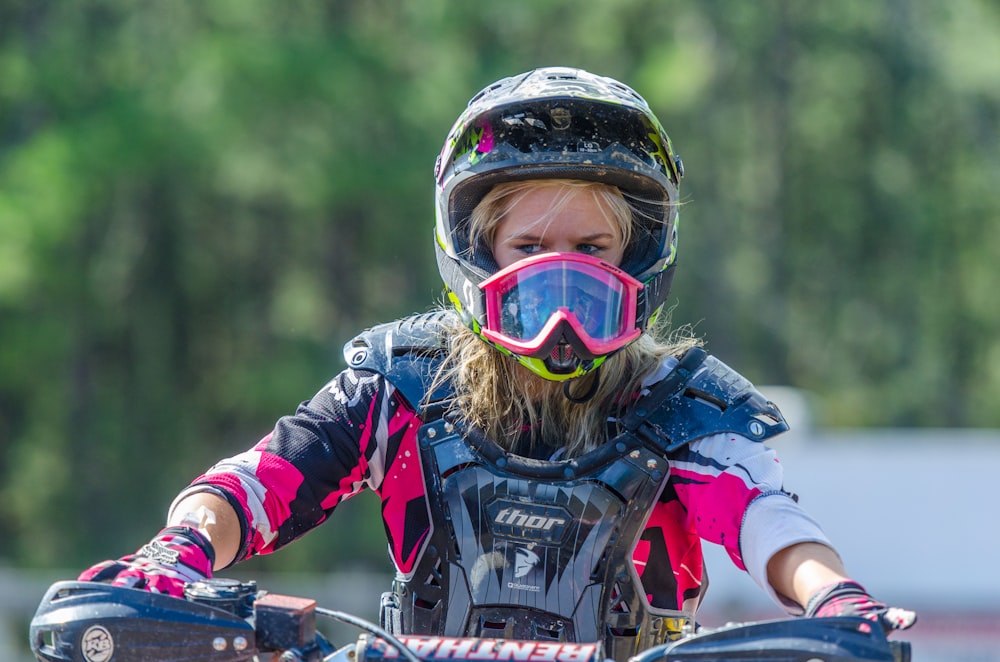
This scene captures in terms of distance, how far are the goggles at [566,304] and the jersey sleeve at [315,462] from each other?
14.9 inches

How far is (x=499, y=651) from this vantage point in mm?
2352

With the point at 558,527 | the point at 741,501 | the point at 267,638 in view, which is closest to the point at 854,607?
the point at 741,501

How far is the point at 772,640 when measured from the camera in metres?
2.21

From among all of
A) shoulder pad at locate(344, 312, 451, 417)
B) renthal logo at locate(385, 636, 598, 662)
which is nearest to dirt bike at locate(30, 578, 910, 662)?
renthal logo at locate(385, 636, 598, 662)

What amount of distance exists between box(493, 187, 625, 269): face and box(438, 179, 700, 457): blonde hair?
13mm

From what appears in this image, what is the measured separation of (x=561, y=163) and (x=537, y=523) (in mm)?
794

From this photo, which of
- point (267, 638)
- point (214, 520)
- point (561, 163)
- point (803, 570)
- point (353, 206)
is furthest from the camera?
point (353, 206)

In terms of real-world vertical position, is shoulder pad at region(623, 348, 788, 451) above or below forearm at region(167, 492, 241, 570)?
above

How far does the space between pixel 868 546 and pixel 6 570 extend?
37.3ft

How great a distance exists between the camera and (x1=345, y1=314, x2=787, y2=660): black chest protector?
291 centimetres

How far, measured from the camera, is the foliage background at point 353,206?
1588 centimetres

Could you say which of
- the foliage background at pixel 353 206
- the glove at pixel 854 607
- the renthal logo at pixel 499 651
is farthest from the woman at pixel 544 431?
the foliage background at pixel 353 206

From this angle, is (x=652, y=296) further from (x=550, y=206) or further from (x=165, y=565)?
(x=165, y=565)

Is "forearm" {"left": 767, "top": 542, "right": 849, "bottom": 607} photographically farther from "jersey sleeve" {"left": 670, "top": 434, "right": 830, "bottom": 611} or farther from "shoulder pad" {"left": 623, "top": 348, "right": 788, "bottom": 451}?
"shoulder pad" {"left": 623, "top": 348, "right": 788, "bottom": 451}
